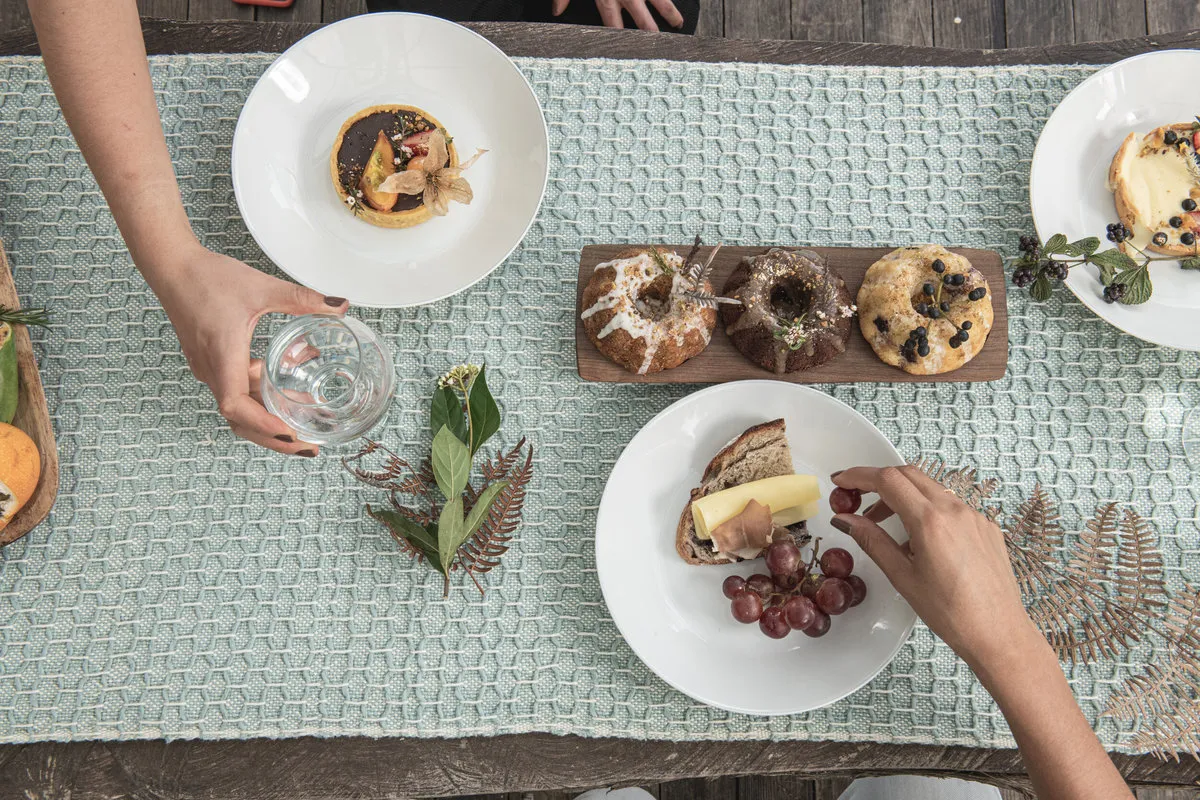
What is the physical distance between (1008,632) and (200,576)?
122 centimetres

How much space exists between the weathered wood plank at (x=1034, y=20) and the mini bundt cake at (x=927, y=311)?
116 centimetres

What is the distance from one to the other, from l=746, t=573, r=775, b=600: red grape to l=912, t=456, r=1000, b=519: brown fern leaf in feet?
0.97

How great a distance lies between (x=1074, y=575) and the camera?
127 cm

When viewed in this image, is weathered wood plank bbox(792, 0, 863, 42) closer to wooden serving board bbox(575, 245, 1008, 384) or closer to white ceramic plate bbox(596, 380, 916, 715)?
wooden serving board bbox(575, 245, 1008, 384)

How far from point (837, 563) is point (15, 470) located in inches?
48.7

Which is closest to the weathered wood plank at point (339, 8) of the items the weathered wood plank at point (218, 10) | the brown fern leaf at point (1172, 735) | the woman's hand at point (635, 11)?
the weathered wood plank at point (218, 10)

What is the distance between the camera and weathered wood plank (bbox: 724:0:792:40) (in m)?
2.09

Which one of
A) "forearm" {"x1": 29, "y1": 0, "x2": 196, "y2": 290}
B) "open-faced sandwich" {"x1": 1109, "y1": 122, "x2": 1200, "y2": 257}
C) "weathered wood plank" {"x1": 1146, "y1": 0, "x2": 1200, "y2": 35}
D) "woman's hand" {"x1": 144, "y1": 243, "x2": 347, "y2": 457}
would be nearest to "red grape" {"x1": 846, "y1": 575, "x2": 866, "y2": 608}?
"open-faced sandwich" {"x1": 1109, "y1": 122, "x2": 1200, "y2": 257}

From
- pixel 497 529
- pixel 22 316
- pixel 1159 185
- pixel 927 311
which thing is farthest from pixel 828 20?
pixel 22 316

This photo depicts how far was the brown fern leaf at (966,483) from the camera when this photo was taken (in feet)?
4.12

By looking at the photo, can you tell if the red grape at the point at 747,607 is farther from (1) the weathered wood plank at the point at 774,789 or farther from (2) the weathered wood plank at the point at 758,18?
(2) the weathered wood plank at the point at 758,18

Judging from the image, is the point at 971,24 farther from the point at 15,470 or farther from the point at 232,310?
the point at 15,470

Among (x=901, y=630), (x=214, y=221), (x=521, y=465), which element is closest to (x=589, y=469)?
(x=521, y=465)

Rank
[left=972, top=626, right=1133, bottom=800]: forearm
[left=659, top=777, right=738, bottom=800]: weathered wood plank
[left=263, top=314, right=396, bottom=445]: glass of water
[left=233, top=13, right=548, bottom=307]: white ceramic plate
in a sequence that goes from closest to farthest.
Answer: [left=972, top=626, right=1133, bottom=800]: forearm
[left=263, top=314, right=396, bottom=445]: glass of water
[left=233, top=13, right=548, bottom=307]: white ceramic plate
[left=659, top=777, right=738, bottom=800]: weathered wood plank
